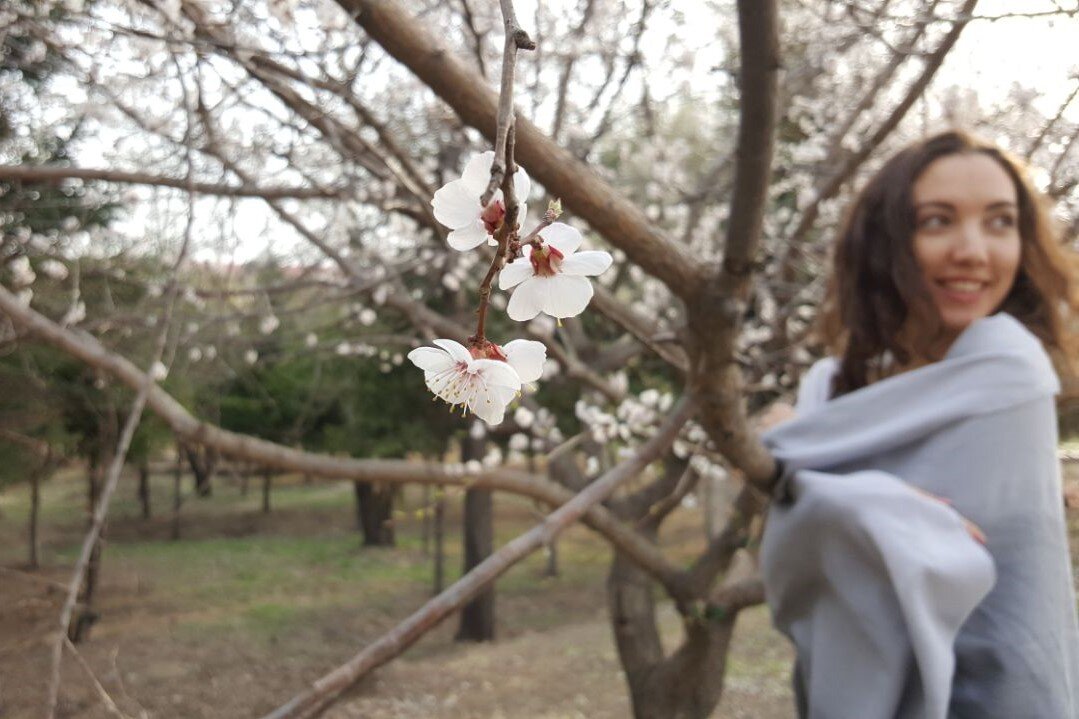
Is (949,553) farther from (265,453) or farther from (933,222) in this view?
(265,453)

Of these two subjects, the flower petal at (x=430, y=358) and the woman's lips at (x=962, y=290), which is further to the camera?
the woman's lips at (x=962, y=290)

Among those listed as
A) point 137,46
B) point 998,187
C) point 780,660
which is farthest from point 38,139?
point 780,660

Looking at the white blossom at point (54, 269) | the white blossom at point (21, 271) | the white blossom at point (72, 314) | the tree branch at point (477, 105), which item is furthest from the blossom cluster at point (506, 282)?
the white blossom at point (54, 269)

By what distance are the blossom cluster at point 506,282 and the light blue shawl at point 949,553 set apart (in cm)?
80

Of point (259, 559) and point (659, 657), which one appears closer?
point (659, 657)

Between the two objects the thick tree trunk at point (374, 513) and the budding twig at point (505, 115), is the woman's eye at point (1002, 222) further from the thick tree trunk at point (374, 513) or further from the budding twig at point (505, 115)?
the thick tree trunk at point (374, 513)

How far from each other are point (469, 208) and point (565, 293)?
0.07 metres

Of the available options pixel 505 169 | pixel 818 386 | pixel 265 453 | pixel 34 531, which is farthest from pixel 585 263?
pixel 34 531

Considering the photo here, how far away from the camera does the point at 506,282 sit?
45 cm

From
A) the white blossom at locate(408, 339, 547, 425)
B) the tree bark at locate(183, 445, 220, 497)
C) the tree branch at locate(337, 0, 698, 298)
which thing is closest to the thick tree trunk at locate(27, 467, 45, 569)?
the tree bark at locate(183, 445, 220, 497)

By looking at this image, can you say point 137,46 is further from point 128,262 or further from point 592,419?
point 592,419

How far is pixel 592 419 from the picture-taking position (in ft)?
10.6

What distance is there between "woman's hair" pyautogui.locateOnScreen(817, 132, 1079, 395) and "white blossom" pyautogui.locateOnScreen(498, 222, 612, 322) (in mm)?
981

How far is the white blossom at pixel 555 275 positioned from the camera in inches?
18.3
